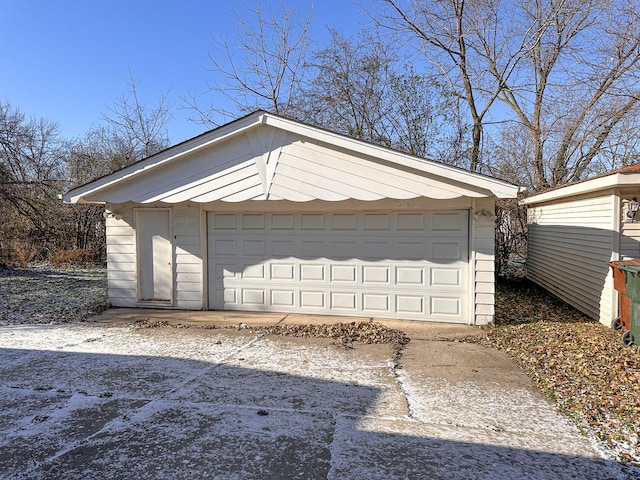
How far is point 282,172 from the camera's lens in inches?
278

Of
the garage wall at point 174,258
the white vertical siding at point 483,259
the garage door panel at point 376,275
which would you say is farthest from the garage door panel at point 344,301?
the garage wall at point 174,258

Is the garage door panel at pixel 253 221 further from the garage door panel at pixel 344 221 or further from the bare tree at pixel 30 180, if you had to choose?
the bare tree at pixel 30 180

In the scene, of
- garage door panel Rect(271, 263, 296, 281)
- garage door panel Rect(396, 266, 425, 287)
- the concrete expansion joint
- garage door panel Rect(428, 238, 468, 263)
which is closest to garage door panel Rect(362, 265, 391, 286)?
garage door panel Rect(396, 266, 425, 287)

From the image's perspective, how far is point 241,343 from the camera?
6094mm

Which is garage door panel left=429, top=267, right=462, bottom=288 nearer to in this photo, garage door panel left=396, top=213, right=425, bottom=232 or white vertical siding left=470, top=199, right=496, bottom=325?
white vertical siding left=470, top=199, right=496, bottom=325

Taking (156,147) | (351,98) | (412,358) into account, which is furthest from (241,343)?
(156,147)

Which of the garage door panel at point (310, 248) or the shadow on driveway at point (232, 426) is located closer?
the shadow on driveway at point (232, 426)

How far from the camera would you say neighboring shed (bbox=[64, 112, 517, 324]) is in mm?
6855

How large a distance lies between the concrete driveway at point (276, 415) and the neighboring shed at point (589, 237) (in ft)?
10.7

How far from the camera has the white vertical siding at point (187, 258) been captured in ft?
26.6

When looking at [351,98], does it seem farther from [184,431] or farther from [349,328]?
[184,431]

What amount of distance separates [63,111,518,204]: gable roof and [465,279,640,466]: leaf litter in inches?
88.4

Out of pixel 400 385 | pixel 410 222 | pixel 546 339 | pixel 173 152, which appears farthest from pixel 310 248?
pixel 546 339

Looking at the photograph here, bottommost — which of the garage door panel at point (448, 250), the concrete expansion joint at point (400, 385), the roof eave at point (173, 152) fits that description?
the concrete expansion joint at point (400, 385)
